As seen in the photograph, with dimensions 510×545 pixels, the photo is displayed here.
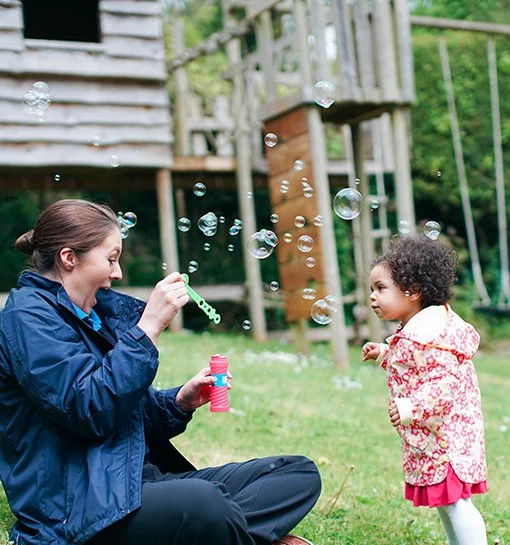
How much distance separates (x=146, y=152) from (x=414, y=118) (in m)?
8.03

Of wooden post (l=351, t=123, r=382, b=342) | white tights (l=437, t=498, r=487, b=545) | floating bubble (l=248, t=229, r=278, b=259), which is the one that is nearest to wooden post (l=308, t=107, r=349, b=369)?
wooden post (l=351, t=123, r=382, b=342)

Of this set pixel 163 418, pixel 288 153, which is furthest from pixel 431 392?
pixel 288 153

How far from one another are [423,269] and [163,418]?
112 cm

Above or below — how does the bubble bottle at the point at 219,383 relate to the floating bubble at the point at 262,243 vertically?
below

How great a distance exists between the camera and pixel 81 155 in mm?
9289

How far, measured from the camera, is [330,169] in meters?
11.2

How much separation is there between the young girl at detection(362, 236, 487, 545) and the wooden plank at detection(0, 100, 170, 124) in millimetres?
6794

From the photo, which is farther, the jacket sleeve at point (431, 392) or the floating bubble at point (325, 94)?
the floating bubble at point (325, 94)

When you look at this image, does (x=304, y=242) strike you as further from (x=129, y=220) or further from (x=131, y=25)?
(x=131, y=25)

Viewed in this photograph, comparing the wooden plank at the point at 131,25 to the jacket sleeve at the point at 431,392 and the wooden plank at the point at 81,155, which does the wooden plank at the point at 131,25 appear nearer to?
the wooden plank at the point at 81,155

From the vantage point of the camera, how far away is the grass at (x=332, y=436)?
3771 mm

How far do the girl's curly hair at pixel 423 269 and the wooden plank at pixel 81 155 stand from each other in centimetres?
658

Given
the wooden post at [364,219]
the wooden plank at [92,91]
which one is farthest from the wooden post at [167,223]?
the wooden post at [364,219]

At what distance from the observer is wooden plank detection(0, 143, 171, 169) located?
905cm
